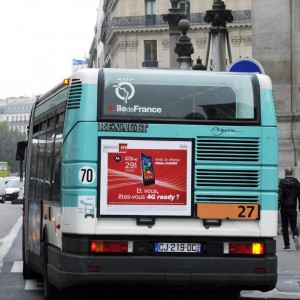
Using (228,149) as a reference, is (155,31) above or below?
above

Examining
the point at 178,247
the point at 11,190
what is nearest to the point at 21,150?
the point at 178,247

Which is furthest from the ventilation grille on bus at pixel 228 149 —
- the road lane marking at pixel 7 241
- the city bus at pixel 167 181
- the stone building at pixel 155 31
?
the stone building at pixel 155 31

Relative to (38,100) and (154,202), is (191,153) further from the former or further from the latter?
(38,100)

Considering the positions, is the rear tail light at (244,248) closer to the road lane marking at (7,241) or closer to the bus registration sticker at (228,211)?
the bus registration sticker at (228,211)

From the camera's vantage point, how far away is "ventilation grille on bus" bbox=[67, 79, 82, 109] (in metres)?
12.3

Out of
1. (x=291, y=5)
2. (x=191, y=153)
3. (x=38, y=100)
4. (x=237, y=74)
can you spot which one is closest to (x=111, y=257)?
(x=191, y=153)

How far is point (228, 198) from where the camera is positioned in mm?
12398

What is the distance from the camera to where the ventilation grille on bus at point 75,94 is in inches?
484

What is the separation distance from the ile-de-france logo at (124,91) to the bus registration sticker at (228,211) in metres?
1.32

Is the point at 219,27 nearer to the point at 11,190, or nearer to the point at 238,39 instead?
the point at 11,190

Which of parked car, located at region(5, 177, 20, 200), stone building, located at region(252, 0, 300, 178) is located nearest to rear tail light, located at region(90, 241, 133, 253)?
stone building, located at region(252, 0, 300, 178)

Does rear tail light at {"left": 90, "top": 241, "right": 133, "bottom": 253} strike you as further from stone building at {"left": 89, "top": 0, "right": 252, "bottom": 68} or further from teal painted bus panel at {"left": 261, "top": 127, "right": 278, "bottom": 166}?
stone building at {"left": 89, "top": 0, "right": 252, "bottom": 68}

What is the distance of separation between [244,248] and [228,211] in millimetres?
410

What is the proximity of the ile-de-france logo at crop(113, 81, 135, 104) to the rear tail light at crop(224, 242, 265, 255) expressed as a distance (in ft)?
5.93
